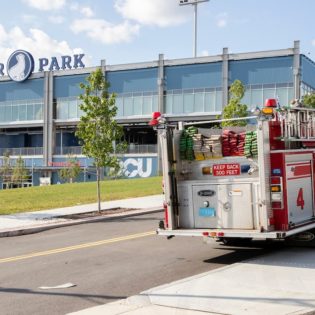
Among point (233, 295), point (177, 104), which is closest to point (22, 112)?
point (177, 104)

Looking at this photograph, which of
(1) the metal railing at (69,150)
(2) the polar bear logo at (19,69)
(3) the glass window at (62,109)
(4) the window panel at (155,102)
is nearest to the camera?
(4) the window panel at (155,102)

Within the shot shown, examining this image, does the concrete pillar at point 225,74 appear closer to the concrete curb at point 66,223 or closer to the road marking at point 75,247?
the concrete curb at point 66,223

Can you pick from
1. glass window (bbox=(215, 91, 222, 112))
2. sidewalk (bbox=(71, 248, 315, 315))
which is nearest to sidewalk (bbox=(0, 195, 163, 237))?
sidewalk (bbox=(71, 248, 315, 315))

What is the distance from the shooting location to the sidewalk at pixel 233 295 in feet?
21.8

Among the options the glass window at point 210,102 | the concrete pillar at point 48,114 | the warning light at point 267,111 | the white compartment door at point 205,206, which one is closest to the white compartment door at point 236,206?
the white compartment door at point 205,206

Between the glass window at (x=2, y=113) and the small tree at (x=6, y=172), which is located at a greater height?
the glass window at (x=2, y=113)

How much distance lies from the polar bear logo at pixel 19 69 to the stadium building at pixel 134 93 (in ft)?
0.37

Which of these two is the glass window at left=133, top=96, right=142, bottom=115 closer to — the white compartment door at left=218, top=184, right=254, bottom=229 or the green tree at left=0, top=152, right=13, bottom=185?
the green tree at left=0, top=152, right=13, bottom=185

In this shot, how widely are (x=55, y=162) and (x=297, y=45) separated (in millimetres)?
29044

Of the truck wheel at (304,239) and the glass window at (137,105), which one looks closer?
the truck wheel at (304,239)

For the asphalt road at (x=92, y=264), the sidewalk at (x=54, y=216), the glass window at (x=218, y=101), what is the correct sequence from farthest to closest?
the glass window at (x=218, y=101), the sidewalk at (x=54, y=216), the asphalt road at (x=92, y=264)

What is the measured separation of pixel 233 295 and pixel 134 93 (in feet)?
163

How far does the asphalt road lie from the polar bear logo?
52.1 m

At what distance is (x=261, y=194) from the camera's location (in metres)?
9.22
